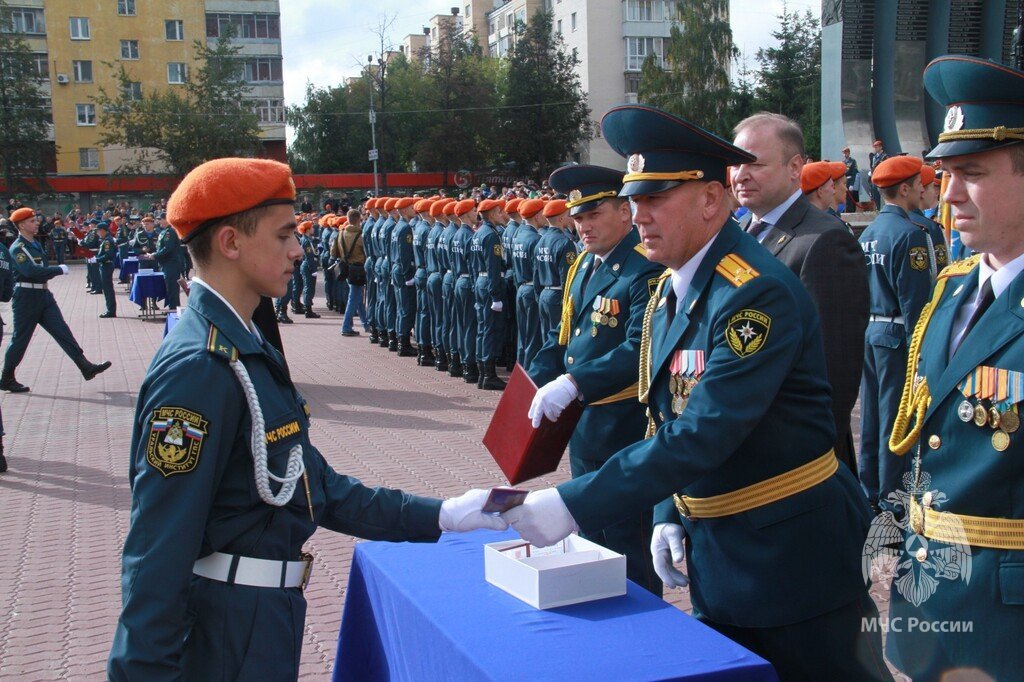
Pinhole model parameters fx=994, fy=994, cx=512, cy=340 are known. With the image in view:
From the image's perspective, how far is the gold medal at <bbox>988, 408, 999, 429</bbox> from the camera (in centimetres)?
234

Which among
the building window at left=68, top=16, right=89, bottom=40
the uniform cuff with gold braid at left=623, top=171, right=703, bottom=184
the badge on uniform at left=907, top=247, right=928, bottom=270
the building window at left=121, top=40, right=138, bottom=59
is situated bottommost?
the badge on uniform at left=907, top=247, right=928, bottom=270

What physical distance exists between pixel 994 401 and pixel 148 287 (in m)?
21.8

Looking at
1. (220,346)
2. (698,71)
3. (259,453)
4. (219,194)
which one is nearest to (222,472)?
(259,453)

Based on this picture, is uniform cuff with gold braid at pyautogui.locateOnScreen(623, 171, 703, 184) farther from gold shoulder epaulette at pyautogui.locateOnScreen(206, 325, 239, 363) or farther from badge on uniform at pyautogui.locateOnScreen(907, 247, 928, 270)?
badge on uniform at pyautogui.locateOnScreen(907, 247, 928, 270)

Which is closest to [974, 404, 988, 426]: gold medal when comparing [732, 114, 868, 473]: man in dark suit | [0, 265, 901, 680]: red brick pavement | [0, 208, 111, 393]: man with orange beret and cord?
[732, 114, 868, 473]: man in dark suit

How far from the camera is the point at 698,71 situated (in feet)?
203

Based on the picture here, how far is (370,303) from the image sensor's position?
1762 cm

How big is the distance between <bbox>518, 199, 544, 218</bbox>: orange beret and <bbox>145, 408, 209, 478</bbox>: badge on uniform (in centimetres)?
973

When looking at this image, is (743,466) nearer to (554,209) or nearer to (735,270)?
(735,270)

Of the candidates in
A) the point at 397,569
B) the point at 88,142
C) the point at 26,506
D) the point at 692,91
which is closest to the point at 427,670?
the point at 397,569

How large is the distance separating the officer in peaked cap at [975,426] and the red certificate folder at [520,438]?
4.88 ft

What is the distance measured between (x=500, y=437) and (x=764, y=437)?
52.0 inches

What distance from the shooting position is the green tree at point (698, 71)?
61.8 metres

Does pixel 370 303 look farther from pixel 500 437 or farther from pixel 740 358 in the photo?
pixel 740 358
